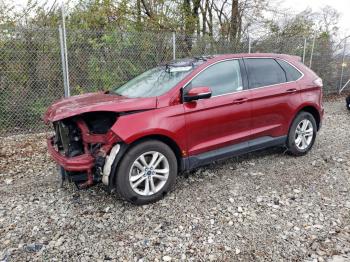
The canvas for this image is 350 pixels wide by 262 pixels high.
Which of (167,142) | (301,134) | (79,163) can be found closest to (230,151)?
(167,142)

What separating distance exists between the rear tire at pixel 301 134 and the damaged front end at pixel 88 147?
111 inches

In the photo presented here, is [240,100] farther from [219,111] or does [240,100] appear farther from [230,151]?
[230,151]

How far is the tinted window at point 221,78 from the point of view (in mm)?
3895

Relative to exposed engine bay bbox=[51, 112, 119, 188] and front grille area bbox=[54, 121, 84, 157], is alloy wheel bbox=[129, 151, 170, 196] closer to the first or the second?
exposed engine bay bbox=[51, 112, 119, 188]

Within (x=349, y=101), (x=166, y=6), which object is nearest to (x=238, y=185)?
(x=349, y=101)

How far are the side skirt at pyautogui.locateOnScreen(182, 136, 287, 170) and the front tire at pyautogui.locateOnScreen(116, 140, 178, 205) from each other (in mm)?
252

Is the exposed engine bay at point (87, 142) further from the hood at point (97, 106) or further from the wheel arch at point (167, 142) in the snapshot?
the wheel arch at point (167, 142)

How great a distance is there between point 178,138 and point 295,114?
2.15 meters

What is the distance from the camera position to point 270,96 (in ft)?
14.5

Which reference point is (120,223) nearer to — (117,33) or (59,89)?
(59,89)

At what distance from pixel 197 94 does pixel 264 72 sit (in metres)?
1.44

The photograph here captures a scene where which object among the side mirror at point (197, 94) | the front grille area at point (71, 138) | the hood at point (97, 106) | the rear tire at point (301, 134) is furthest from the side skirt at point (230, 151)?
the front grille area at point (71, 138)

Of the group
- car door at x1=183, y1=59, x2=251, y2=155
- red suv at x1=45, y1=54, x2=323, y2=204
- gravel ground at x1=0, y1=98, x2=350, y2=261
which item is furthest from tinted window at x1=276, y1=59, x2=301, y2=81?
gravel ground at x1=0, y1=98, x2=350, y2=261

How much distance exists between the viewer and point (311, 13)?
12883mm
